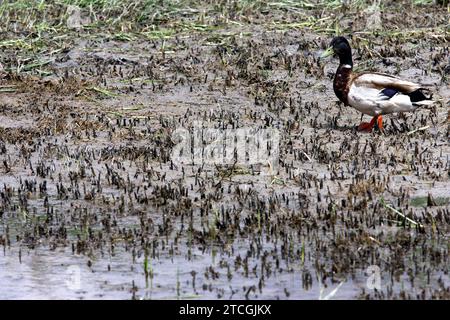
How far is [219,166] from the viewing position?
11.3m

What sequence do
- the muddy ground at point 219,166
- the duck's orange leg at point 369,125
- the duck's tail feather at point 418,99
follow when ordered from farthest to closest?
the duck's orange leg at point 369,125 → the duck's tail feather at point 418,99 → the muddy ground at point 219,166

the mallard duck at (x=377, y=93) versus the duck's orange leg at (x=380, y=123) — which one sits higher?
the mallard duck at (x=377, y=93)

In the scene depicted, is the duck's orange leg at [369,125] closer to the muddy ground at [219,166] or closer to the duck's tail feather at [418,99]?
the muddy ground at [219,166]

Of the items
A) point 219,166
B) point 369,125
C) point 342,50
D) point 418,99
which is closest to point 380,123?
point 369,125

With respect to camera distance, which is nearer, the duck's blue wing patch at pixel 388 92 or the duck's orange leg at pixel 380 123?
the duck's blue wing patch at pixel 388 92

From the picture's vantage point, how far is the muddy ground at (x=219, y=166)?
833 cm

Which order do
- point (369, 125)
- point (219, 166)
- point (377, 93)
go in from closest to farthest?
point (219, 166), point (377, 93), point (369, 125)

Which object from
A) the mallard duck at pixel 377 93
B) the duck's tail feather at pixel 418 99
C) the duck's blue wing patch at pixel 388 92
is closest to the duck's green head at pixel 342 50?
the mallard duck at pixel 377 93

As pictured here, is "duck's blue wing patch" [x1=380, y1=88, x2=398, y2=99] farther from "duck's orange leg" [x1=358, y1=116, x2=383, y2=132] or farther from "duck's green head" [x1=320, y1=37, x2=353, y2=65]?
"duck's green head" [x1=320, y1=37, x2=353, y2=65]

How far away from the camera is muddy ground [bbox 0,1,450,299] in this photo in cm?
833

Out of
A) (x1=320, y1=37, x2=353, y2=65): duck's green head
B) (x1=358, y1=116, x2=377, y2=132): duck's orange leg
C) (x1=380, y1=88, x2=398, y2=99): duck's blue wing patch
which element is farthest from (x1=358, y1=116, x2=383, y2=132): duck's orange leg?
(x1=320, y1=37, x2=353, y2=65): duck's green head

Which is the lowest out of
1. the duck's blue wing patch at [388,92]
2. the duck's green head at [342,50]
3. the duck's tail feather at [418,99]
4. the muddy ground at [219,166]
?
the muddy ground at [219,166]

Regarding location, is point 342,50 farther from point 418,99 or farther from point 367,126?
point 418,99
